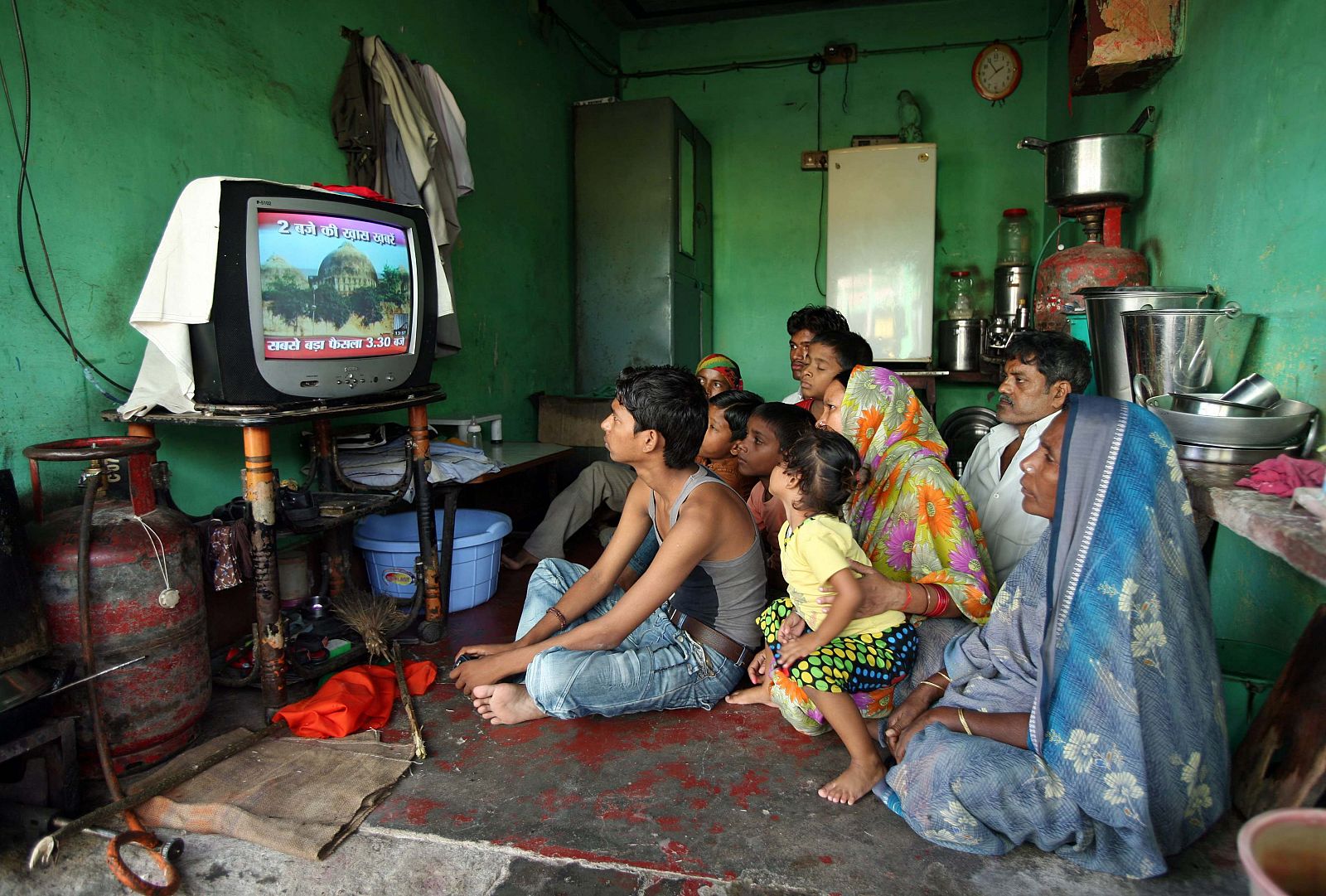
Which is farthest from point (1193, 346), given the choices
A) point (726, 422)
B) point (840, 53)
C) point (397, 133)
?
point (840, 53)

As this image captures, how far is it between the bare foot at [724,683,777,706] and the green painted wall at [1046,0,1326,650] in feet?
4.88

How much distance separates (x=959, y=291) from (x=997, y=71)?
5.78 ft

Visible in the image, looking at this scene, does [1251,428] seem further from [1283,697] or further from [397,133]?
[397,133]

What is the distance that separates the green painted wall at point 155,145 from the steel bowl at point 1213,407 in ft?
10.6

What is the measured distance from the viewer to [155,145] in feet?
9.31

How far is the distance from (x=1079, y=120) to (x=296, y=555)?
5.22 meters

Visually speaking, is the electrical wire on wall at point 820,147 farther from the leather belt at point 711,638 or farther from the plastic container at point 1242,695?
the plastic container at point 1242,695

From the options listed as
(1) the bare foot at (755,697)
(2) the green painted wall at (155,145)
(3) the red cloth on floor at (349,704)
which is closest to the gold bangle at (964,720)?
(1) the bare foot at (755,697)

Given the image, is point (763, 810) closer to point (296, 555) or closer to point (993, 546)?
point (993, 546)

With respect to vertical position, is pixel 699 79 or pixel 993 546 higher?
pixel 699 79

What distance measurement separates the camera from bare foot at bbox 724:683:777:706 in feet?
8.70

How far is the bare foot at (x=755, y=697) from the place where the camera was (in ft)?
8.70

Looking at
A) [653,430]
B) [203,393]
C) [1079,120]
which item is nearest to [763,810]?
[653,430]

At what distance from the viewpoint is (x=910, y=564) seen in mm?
2414
